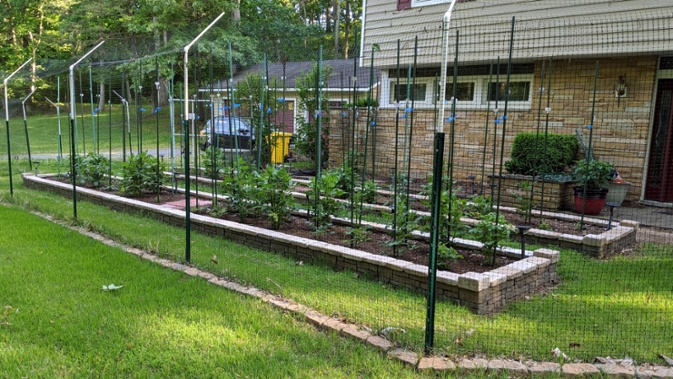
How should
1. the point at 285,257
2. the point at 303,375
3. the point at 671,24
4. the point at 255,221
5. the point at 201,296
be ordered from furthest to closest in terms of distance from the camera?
the point at 671,24
the point at 255,221
the point at 285,257
the point at 201,296
the point at 303,375

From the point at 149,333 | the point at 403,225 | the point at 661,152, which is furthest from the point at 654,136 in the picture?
the point at 149,333

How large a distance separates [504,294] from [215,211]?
3.91 metres

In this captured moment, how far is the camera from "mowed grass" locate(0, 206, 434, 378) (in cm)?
282

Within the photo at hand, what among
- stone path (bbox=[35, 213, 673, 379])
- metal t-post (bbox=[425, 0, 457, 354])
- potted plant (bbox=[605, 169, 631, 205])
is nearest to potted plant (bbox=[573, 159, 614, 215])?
potted plant (bbox=[605, 169, 631, 205])

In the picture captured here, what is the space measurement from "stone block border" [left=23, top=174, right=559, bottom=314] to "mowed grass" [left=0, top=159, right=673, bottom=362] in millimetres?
99

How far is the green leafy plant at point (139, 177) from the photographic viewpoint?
790 centimetres

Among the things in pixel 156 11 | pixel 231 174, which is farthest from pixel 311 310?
pixel 156 11

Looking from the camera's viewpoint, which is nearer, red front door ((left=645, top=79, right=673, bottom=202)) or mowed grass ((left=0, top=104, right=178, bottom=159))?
red front door ((left=645, top=79, right=673, bottom=202))

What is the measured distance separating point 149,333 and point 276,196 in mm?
2745

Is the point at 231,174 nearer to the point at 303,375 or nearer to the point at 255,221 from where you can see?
the point at 255,221

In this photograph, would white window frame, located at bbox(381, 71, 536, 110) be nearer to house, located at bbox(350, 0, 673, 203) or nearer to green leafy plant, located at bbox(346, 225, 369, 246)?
house, located at bbox(350, 0, 673, 203)

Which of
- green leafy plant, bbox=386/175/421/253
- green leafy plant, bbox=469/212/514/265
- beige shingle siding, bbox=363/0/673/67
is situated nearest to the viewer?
green leafy plant, bbox=469/212/514/265

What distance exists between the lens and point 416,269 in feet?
13.3

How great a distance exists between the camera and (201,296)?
152 inches
